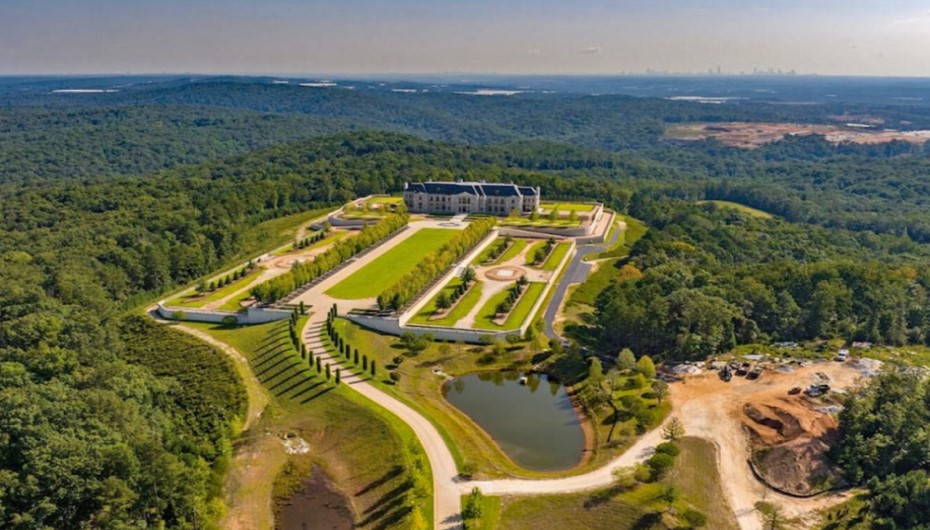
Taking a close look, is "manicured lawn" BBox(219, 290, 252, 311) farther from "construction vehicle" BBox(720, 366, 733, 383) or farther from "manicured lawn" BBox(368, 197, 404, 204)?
"manicured lawn" BBox(368, 197, 404, 204)

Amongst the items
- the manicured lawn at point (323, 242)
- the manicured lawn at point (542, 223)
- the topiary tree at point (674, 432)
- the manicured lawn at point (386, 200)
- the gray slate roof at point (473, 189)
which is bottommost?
the topiary tree at point (674, 432)

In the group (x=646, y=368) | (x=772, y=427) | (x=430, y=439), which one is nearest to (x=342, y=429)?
(x=430, y=439)

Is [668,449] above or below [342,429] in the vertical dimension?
above

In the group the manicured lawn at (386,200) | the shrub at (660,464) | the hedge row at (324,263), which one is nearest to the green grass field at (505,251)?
the hedge row at (324,263)

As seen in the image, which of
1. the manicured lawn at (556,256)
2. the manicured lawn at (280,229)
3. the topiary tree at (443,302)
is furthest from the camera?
the manicured lawn at (280,229)

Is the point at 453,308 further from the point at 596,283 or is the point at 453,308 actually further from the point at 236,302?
the point at 236,302

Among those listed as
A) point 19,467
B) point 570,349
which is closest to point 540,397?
point 570,349

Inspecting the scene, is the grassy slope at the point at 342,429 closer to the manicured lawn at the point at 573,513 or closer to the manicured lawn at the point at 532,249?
the manicured lawn at the point at 573,513
